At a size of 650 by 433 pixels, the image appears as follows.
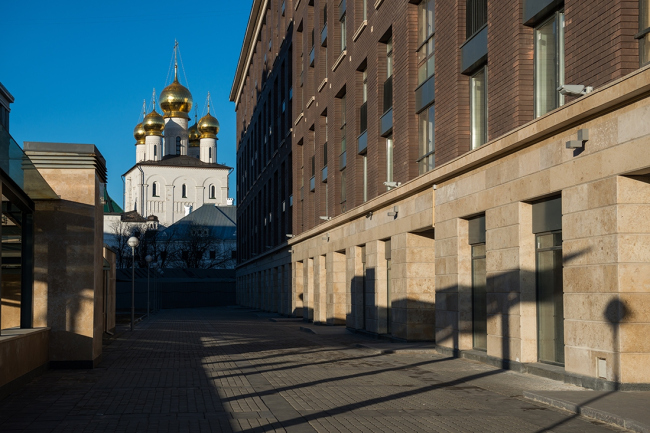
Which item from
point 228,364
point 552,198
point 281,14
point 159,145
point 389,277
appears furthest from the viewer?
point 159,145

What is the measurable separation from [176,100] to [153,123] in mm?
5029

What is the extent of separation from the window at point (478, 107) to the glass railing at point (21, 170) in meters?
8.38

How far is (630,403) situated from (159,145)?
415ft

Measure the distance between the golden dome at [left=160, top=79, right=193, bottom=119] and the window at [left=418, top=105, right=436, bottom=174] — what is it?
374 ft

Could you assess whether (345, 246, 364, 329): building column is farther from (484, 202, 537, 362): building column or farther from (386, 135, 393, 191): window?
(484, 202, 537, 362): building column

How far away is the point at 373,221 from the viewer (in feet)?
80.0

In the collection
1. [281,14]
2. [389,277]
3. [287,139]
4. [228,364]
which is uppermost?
[281,14]

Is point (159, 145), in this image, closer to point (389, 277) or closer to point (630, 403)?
point (389, 277)

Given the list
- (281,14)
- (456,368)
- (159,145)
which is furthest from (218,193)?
(456,368)

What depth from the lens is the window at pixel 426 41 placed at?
20331 mm

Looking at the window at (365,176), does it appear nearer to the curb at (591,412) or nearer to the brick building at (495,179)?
the brick building at (495,179)

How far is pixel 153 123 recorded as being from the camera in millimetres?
130875

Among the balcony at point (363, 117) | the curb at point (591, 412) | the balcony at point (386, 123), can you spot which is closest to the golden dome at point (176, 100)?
the balcony at point (363, 117)

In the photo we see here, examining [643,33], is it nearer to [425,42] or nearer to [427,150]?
[427,150]
